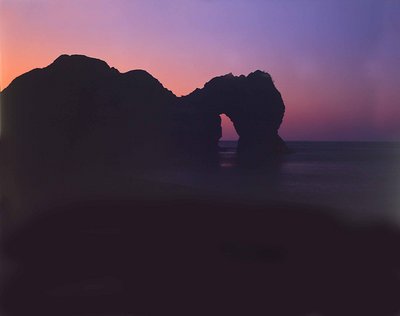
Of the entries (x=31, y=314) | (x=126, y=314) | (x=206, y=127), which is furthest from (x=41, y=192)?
(x=206, y=127)

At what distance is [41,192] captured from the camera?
5.41 m

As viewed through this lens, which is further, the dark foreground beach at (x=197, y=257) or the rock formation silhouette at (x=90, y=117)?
the rock formation silhouette at (x=90, y=117)

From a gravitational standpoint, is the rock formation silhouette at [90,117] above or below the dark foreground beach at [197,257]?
above

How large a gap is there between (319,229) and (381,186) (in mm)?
4648

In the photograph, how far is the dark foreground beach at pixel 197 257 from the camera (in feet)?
13.3

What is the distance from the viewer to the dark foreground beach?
4051 mm

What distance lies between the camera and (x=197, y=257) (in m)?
5.03

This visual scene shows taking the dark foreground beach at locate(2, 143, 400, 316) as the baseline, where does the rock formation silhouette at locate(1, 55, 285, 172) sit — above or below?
above

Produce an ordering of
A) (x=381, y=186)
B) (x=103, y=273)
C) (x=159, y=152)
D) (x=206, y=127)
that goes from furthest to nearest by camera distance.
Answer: (x=206, y=127)
(x=381, y=186)
(x=159, y=152)
(x=103, y=273)

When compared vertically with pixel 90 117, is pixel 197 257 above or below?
below

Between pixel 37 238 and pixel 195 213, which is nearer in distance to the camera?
pixel 37 238

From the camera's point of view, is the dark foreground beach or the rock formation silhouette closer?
the dark foreground beach

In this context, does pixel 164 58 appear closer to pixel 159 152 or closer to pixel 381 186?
pixel 159 152

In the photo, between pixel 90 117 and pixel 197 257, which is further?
pixel 90 117
